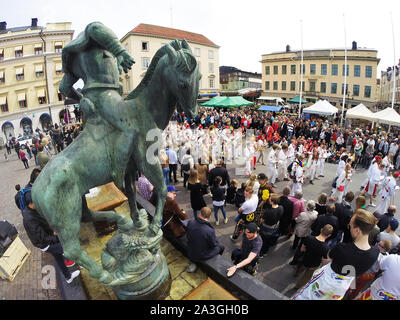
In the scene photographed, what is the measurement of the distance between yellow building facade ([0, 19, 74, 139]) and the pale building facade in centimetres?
982

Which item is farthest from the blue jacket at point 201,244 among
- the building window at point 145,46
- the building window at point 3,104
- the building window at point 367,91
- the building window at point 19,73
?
the building window at point 367,91

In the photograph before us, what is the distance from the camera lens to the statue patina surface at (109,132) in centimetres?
225

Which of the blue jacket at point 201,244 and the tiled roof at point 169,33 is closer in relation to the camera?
the blue jacket at point 201,244

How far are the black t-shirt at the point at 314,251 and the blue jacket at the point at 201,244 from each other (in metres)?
1.88

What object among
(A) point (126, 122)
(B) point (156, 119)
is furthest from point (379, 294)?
(A) point (126, 122)

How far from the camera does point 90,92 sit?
2559 millimetres

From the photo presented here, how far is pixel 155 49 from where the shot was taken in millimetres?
37438

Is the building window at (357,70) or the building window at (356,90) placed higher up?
the building window at (357,70)

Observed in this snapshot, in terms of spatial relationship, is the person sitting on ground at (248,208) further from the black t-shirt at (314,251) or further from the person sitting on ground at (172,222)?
the person sitting on ground at (172,222)

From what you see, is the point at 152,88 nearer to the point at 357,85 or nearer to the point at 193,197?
the point at 193,197

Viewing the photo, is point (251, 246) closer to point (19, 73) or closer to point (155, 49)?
point (155, 49)

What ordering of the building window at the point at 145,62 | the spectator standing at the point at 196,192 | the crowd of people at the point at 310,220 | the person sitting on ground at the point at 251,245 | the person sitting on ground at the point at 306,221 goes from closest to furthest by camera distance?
the crowd of people at the point at 310,220 → the person sitting on ground at the point at 251,245 → the person sitting on ground at the point at 306,221 → the spectator standing at the point at 196,192 → the building window at the point at 145,62

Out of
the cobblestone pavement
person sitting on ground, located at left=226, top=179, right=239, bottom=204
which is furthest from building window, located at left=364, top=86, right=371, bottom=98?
person sitting on ground, located at left=226, top=179, right=239, bottom=204
